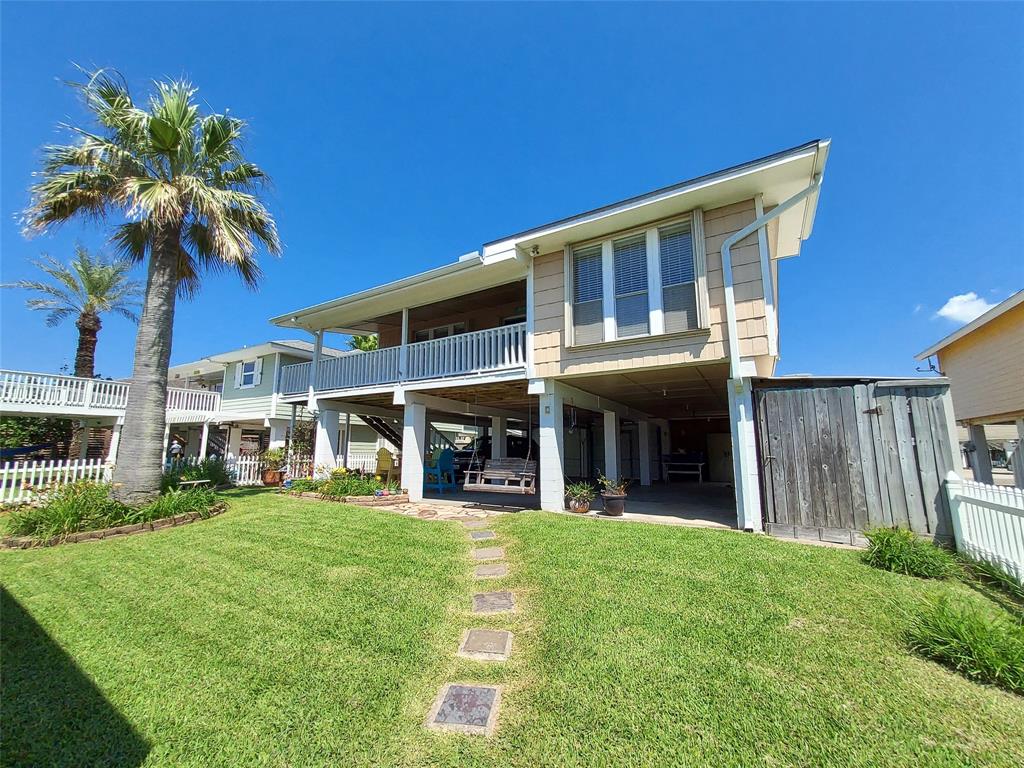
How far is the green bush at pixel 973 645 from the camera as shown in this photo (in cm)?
265

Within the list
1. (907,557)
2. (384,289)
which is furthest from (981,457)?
(384,289)

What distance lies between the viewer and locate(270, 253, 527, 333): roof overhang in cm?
897

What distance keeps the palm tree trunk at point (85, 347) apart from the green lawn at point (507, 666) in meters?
16.2

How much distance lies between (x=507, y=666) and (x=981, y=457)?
58.4ft

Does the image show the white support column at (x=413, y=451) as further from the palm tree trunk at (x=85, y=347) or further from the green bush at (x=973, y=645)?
the palm tree trunk at (x=85, y=347)

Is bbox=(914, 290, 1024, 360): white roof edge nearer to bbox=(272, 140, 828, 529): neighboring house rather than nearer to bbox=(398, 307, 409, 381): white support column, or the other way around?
bbox=(272, 140, 828, 529): neighboring house

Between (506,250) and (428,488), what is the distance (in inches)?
321

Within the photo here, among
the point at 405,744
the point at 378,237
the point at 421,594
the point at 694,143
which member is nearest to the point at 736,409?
the point at 421,594

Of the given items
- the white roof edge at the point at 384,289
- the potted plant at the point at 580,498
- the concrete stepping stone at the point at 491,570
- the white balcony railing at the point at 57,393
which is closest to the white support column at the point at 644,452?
the potted plant at the point at 580,498

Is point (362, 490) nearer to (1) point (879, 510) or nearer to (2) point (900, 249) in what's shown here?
(1) point (879, 510)

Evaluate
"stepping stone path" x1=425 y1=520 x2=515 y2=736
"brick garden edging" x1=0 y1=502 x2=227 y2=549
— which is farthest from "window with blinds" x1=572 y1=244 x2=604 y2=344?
"brick garden edging" x1=0 y1=502 x2=227 y2=549

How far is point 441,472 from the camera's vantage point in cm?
1241

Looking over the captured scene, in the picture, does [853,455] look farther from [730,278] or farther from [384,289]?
[384,289]

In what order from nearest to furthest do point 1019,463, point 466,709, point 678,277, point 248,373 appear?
point 466,709
point 678,277
point 1019,463
point 248,373
